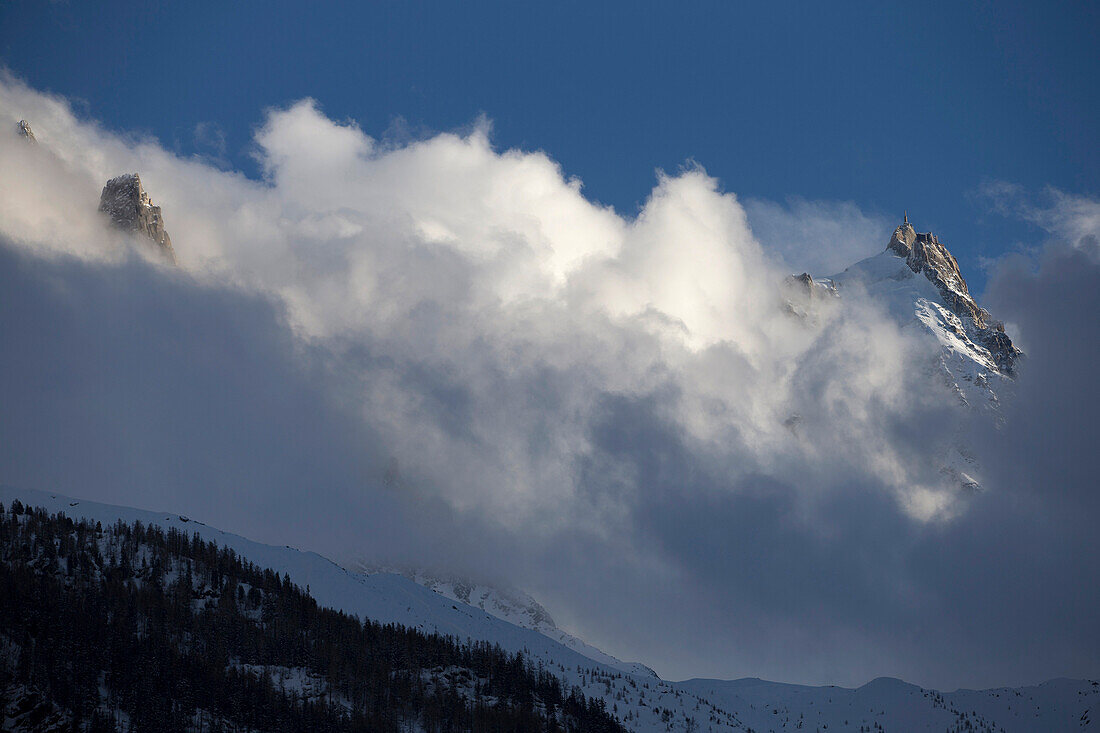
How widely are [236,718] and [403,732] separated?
30634 mm

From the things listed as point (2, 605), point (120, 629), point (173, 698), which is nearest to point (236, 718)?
point (173, 698)

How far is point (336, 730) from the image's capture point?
191 metres

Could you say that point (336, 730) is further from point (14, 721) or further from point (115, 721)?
point (14, 721)

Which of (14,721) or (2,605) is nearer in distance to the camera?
(14,721)

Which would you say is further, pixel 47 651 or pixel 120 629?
pixel 120 629

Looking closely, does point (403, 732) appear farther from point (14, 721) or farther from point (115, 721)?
point (14, 721)

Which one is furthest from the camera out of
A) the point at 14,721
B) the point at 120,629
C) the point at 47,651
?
the point at 120,629

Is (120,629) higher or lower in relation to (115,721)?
higher

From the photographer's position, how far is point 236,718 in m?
186

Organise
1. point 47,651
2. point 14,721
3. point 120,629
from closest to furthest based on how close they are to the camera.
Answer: point 14,721 < point 47,651 < point 120,629

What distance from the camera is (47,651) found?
183375 millimetres

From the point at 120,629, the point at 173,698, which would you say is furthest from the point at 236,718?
the point at 120,629

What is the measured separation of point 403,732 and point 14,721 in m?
65.0

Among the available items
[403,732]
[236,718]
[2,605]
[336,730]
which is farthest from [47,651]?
[403,732]
